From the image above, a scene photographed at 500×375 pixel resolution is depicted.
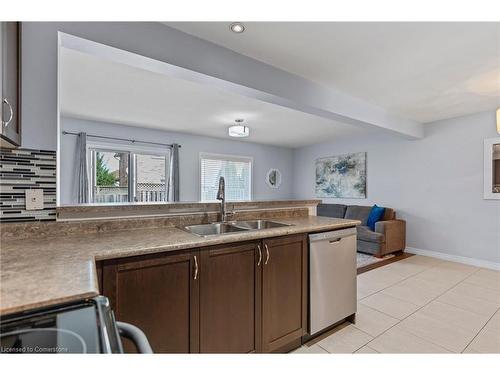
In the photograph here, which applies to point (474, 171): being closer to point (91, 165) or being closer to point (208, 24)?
point (208, 24)

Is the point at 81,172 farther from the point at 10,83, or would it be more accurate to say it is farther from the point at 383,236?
the point at 383,236

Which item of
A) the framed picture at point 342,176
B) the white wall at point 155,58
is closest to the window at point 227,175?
the framed picture at point 342,176

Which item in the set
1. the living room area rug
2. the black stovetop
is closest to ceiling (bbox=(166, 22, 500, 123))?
the black stovetop

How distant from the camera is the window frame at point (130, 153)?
14.8 ft

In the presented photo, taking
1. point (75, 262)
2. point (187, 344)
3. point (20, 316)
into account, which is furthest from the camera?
point (187, 344)

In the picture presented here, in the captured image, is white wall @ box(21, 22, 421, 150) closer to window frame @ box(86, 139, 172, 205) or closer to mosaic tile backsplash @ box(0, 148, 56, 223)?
mosaic tile backsplash @ box(0, 148, 56, 223)

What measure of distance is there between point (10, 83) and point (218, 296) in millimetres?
1474

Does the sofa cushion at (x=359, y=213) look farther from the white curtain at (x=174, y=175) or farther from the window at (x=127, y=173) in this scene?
the window at (x=127, y=173)

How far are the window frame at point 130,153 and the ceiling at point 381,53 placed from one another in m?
3.49

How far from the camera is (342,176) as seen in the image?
19.6ft

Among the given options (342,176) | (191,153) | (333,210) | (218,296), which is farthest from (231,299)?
(342,176)

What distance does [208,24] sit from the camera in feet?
6.00
